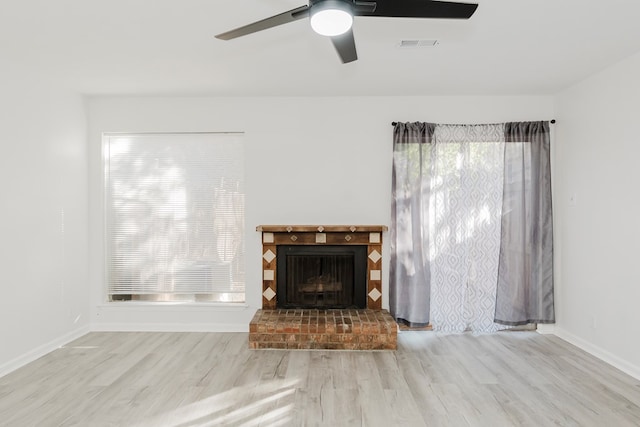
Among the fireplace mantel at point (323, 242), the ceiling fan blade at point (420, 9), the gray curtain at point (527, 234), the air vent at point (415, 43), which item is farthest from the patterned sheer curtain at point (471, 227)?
the ceiling fan blade at point (420, 9)

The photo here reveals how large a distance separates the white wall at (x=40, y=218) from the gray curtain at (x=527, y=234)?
442cm

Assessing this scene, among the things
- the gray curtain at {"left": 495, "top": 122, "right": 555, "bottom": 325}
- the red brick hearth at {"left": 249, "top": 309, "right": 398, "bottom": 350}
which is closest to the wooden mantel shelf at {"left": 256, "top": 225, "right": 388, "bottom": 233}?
the red brick hearth at {"left": 249, "top": 309, "right": 398, "bottom": 350}

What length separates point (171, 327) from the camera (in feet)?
13.8

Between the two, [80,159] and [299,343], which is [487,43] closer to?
[299,343]

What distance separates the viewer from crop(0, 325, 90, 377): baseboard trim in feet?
10.2

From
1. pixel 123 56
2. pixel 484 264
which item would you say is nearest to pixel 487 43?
pixel 484 264

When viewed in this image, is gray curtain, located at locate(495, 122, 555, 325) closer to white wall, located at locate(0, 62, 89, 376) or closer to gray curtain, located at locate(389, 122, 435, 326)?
gray curtain, located at locate(389, 122, 435, 326)

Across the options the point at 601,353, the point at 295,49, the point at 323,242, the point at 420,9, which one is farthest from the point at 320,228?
the point at 601,353

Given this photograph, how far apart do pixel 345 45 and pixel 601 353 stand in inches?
136

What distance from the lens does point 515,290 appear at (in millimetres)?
4055

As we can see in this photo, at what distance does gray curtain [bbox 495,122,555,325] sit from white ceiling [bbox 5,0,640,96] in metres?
0.64

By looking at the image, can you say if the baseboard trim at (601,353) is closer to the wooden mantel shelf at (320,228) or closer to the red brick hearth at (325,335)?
the red brick hearth at (325,335)

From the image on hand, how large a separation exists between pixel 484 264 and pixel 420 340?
108 centimetres

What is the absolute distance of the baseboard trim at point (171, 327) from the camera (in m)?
4.20
